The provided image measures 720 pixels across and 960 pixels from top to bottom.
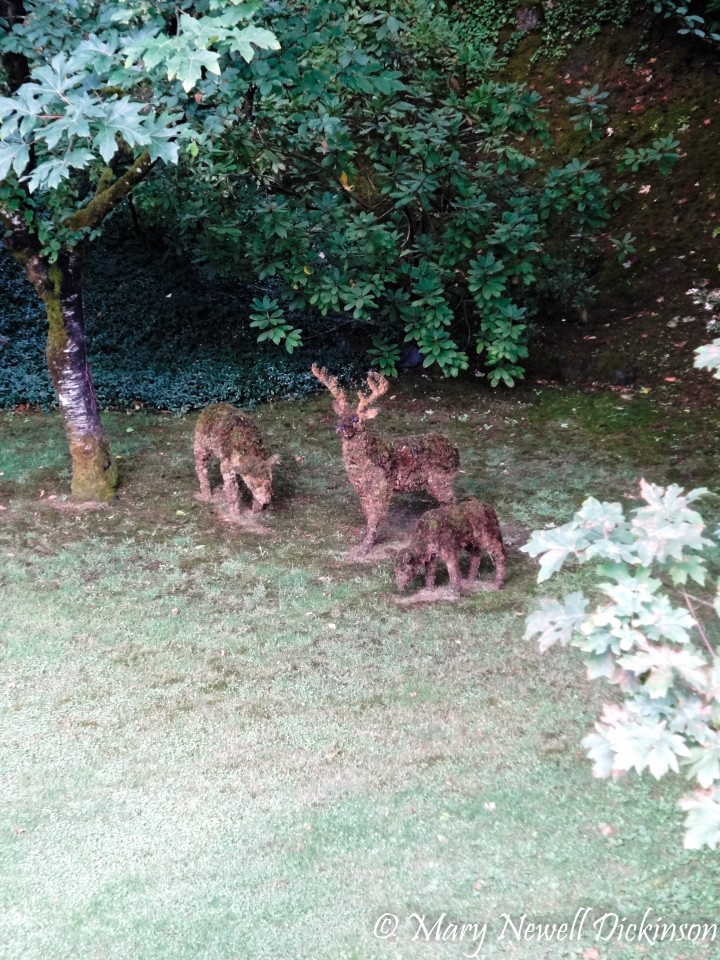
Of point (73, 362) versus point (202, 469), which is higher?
point (73, 362)

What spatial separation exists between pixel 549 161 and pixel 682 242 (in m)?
3.25

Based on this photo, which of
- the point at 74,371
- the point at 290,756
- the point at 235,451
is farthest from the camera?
the point at 74,371

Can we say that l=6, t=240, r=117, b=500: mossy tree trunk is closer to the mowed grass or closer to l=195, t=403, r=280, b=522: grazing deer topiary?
the mowed grass

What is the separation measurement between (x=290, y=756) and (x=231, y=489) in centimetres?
304

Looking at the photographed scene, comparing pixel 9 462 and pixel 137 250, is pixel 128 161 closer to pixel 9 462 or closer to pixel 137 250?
pixel 137 250

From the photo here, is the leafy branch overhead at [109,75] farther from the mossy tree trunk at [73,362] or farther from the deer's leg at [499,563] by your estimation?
the deer's leg at [499,563]

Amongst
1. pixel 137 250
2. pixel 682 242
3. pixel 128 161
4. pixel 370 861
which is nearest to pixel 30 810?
pixel 370 861

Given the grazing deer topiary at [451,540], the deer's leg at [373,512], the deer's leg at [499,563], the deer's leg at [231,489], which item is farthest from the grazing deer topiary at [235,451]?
the deer's leg at [499,563]

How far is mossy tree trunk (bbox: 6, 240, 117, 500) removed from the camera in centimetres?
701

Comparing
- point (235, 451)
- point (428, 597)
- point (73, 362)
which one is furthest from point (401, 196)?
point (428, 597)

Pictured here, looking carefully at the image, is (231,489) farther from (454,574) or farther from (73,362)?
(454,574)

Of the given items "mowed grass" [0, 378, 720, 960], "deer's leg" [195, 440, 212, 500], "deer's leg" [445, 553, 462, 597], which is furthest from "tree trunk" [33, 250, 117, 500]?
"deer's leg" [445, 553, 462, 597]

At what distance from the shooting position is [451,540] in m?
5.63

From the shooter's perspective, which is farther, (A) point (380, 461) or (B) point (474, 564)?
(A) point (380, 461)
